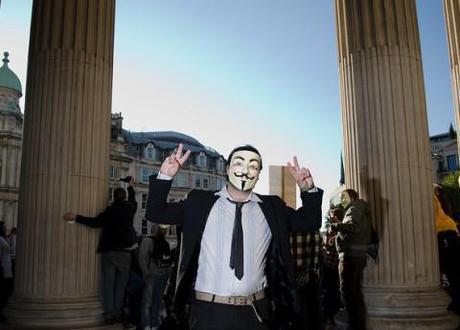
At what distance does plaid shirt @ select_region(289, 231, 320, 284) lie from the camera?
18.9 feet

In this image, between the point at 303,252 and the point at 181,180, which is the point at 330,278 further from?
the point at 181,180

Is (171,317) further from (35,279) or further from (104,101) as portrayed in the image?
(104,101)

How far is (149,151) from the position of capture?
67500 mm

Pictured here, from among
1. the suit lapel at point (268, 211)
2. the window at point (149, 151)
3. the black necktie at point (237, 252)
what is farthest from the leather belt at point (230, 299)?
the window at point (149, 151)

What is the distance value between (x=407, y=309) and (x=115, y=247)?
3898 mm

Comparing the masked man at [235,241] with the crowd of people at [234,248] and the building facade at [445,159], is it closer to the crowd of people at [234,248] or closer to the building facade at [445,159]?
the crowd of people at [234,248]

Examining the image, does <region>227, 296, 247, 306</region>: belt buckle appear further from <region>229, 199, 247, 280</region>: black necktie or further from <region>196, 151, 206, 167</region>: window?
<region>196, 151, 206, 167</region>: window

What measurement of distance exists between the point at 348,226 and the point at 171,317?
3451 millimetres

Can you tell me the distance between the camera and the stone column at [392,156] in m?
6.13

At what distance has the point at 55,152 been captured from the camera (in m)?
6.38

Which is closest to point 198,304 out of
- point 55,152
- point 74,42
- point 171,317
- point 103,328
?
point 171,317

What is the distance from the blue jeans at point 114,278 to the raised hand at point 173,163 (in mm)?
4098

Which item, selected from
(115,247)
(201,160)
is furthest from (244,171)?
(201,160)

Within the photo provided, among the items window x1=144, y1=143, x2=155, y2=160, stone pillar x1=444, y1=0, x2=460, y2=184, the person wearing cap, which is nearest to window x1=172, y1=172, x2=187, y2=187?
window x1=144, y1=143, x2=155, y2=160
